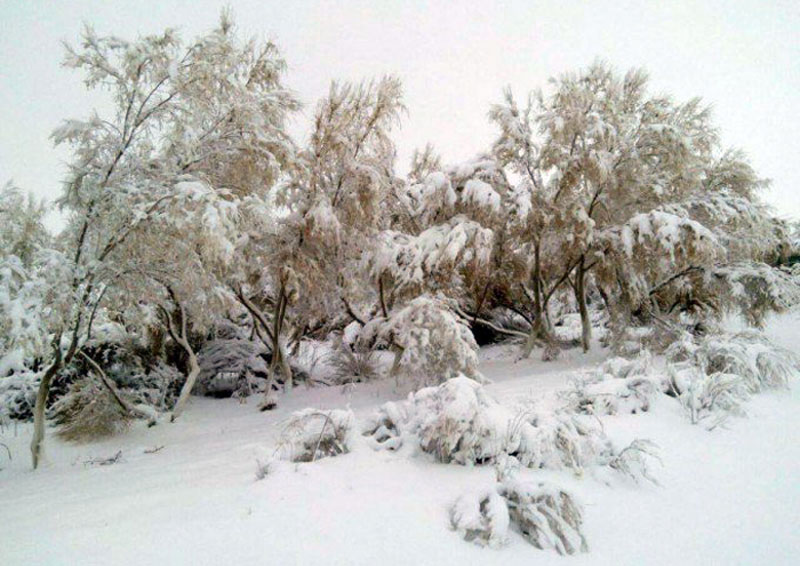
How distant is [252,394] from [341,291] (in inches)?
117

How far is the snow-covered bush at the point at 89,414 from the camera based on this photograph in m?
5.86

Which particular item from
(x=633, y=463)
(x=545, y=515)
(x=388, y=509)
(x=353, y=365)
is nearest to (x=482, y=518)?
(x=545, y=515)

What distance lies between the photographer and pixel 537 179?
27.0ft

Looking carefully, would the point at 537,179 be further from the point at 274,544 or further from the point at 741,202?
the point at 274,544

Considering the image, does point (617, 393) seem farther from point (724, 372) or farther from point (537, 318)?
point (537, 318)

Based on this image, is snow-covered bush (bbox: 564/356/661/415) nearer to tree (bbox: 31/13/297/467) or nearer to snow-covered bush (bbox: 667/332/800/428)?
snow-covered bush (bbox: 667/332/800/428)

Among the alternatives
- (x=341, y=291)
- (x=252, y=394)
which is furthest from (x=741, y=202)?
(x=252, y=394)

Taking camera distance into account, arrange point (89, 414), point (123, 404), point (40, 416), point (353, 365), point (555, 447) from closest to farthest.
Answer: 1. point (555, 447)
2. point (40, 416)
3. point (89, 414)
4. point (123, 404)
5. point (353, 365)

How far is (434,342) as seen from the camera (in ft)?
20.5

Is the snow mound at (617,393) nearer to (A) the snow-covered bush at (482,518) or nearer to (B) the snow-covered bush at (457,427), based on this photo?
(B) the snow-covered bush at (457,427)

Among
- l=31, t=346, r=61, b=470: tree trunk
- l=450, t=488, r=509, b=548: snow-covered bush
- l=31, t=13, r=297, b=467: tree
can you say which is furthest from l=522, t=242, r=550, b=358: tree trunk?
l=31, t=346, r=61, b=470: tree trunk

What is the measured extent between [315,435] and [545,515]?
5.33 feet

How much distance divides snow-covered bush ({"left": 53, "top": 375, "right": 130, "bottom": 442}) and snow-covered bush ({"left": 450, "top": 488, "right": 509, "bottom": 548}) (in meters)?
5.78

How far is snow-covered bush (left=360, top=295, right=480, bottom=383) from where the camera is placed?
19.6 ft
